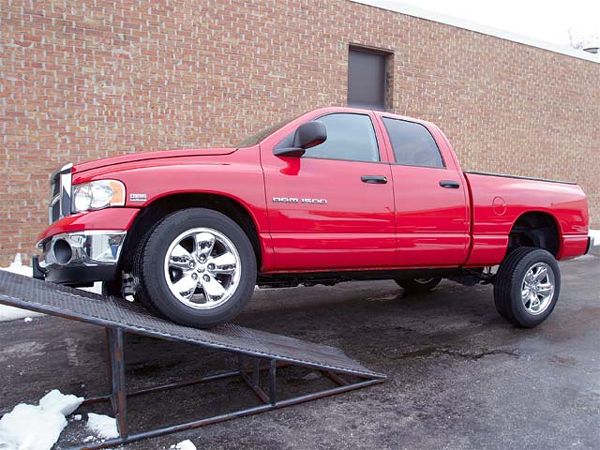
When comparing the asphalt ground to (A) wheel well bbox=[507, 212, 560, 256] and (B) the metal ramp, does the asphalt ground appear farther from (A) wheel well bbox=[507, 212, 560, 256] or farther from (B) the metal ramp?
(A) wheel well bbox=[507, 212, 560, 256]

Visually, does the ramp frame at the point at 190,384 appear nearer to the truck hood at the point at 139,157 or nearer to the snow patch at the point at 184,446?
the snow patch at the point at 184,446

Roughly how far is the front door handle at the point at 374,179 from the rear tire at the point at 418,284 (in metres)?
3.03

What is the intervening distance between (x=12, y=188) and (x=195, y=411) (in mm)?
5947

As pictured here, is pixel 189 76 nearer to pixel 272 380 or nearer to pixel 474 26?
pixel 272 380

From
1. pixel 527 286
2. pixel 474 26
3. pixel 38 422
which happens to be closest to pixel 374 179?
pixel 527 286

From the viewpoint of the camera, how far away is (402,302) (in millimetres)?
6531

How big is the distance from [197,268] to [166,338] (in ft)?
2.04

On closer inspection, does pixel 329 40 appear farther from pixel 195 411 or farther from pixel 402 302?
pixel 195 411

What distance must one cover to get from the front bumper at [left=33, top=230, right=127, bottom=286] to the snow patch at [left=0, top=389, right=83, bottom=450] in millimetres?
792

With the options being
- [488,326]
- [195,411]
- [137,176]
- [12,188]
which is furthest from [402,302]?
[12,188]

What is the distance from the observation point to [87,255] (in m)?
3.15

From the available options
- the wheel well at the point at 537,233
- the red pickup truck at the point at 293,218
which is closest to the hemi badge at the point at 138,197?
the red pickup truck at the point at 293,218

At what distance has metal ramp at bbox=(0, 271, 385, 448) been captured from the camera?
8.99ft

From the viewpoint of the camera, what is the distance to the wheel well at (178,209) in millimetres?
3439
